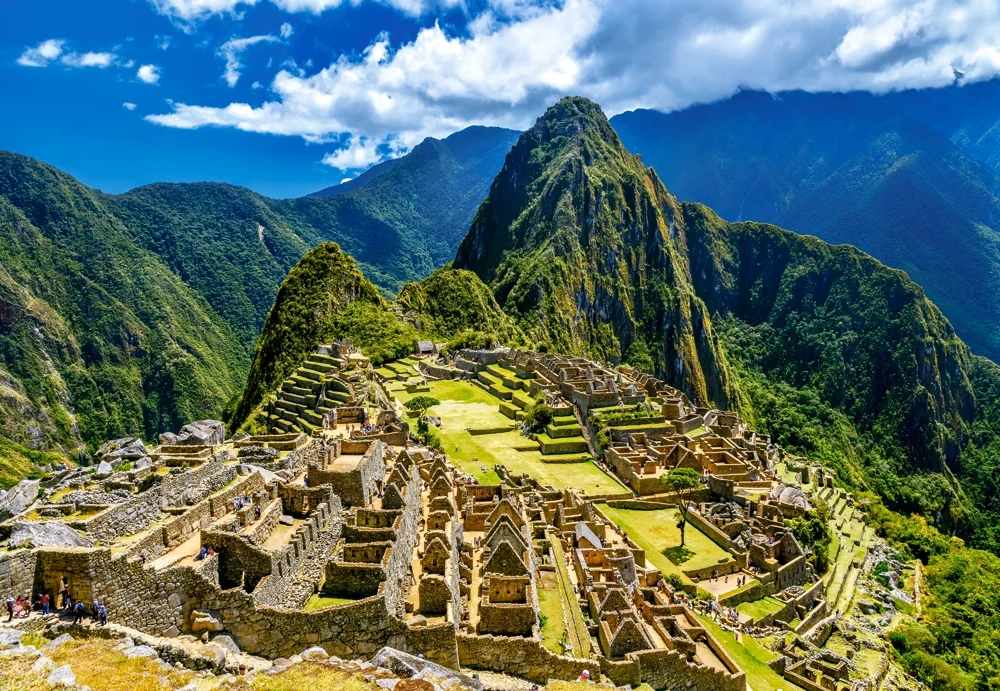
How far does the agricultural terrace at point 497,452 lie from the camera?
44531 mm

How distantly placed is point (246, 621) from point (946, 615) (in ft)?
158

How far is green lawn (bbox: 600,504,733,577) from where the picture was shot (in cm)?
3522

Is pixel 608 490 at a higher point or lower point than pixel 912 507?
higher

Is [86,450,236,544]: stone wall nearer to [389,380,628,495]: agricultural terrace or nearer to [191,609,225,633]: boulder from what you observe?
[191,609,225,633]: boulder

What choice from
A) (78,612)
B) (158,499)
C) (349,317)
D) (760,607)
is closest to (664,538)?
(760,607)

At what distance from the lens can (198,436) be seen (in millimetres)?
31938

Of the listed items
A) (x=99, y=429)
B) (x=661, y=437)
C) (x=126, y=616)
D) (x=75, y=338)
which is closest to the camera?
(x=126, y=616)

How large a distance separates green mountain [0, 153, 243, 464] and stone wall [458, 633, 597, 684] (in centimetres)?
11076

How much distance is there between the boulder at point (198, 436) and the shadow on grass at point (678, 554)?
937 inches

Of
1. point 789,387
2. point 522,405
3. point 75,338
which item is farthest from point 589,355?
point 75,338

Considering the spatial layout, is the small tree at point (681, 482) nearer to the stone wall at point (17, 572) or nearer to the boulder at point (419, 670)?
the boulder at point (419, 670)

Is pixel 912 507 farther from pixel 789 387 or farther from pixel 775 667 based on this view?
pixel 775 667

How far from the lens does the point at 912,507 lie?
355 ft

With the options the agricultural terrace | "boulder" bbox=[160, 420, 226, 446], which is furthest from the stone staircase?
"boulder" bbox=[160, 420, 226, 446]
